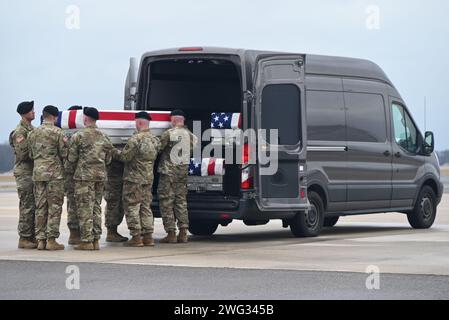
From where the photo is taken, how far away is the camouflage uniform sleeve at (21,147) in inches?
591

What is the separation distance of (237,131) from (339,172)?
243cm

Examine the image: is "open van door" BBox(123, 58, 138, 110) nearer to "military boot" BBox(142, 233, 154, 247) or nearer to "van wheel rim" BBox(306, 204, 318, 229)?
"military boot" BBox(142, 233, 154, 247)

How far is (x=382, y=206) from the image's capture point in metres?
18.4

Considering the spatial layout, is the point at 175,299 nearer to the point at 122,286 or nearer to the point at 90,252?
the point at 122,286

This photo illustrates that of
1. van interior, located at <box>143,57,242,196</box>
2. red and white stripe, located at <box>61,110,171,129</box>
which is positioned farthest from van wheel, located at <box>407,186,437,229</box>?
red and white stripe, located at <box>61,110,171,129</box>

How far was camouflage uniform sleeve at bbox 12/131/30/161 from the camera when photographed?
15.0 m

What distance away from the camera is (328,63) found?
1738 cm

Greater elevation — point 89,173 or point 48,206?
point 89,173

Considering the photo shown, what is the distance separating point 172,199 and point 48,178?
1825 millimetres

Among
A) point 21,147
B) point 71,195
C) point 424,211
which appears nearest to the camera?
point 21,147

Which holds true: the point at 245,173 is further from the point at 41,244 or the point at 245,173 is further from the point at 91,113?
the point at 41,244

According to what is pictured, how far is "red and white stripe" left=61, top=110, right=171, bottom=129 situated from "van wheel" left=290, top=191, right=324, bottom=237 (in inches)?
92.2

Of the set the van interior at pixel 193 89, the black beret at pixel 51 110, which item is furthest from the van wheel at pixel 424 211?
the black beret at pixel 51 110

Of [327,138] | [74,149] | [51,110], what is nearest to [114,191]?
[74,149]
